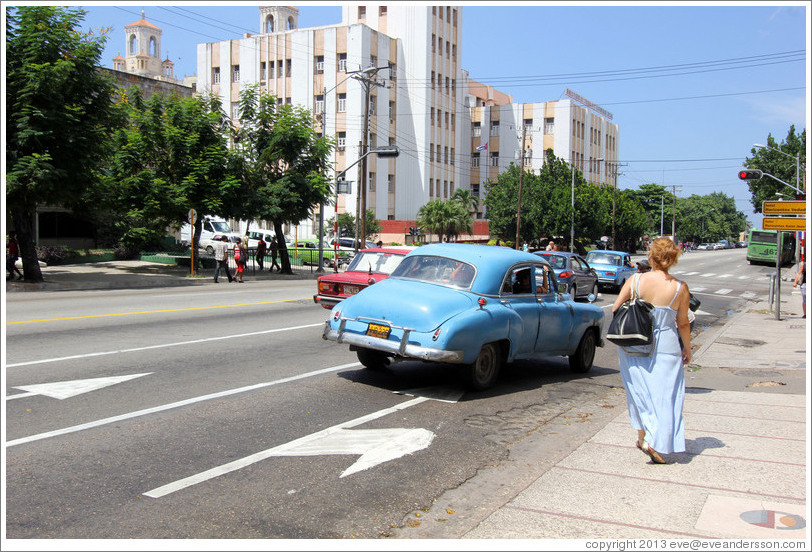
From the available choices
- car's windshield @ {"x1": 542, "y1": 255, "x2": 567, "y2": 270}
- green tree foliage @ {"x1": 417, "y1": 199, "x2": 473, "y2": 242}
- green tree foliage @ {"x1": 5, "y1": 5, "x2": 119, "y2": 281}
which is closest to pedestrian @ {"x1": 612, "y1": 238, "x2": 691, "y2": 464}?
car's windshield @ {"x1": 542, "y1": 255, "x2": 567, "y2": 270}

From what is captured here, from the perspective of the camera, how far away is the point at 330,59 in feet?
219

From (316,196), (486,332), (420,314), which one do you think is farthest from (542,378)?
(316,196)

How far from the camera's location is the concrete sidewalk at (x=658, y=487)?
4.62 metres

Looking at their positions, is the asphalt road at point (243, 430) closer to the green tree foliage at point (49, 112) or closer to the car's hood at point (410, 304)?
the car's hood at point (410, 304)

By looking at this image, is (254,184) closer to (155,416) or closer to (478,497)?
(155,416)

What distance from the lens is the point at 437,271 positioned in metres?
9.16

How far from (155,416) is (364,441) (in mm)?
2189

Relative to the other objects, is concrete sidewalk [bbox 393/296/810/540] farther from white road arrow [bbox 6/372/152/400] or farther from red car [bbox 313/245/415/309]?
red car [bbox 313/245/415/309]

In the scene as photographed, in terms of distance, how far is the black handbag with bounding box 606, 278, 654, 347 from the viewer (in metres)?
5.92

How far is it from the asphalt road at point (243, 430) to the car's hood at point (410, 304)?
0.93 m

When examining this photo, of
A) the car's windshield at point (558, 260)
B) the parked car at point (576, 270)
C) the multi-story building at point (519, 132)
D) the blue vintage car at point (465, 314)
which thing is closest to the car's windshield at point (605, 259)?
the parked car at point (576, 270)

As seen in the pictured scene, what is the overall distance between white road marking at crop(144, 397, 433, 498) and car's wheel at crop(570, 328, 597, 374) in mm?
3520

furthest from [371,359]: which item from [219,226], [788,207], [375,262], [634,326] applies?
[219,226]

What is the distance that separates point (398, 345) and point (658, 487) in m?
3.45
